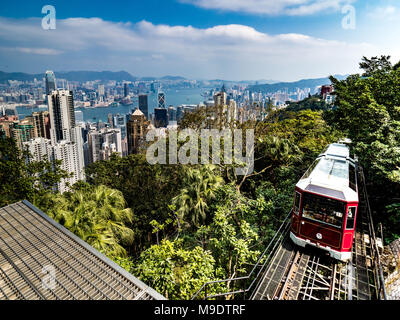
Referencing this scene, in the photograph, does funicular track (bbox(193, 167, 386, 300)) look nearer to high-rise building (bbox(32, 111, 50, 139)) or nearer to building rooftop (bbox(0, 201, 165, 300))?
building rooftop (bbox(0, 201, 165, 300))

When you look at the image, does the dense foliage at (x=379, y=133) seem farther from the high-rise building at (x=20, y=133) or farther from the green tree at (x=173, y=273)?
the high-rise building at (x=20, y=133)

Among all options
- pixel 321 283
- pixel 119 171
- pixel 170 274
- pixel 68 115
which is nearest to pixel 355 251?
pixel 321 283

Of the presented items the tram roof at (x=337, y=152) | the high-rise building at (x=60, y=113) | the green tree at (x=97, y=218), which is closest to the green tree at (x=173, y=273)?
the green tree at (x=97, y=218)

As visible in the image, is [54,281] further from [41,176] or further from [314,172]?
[41,176]

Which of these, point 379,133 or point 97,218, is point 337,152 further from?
point 97,218

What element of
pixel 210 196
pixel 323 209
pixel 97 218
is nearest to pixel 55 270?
pixel 97 218

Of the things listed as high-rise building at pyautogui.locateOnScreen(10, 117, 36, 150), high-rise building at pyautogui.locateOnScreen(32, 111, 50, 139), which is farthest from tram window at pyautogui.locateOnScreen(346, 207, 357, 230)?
high-rise building at pyautogui.locateOnScreen(32, 111, 50, 139)
